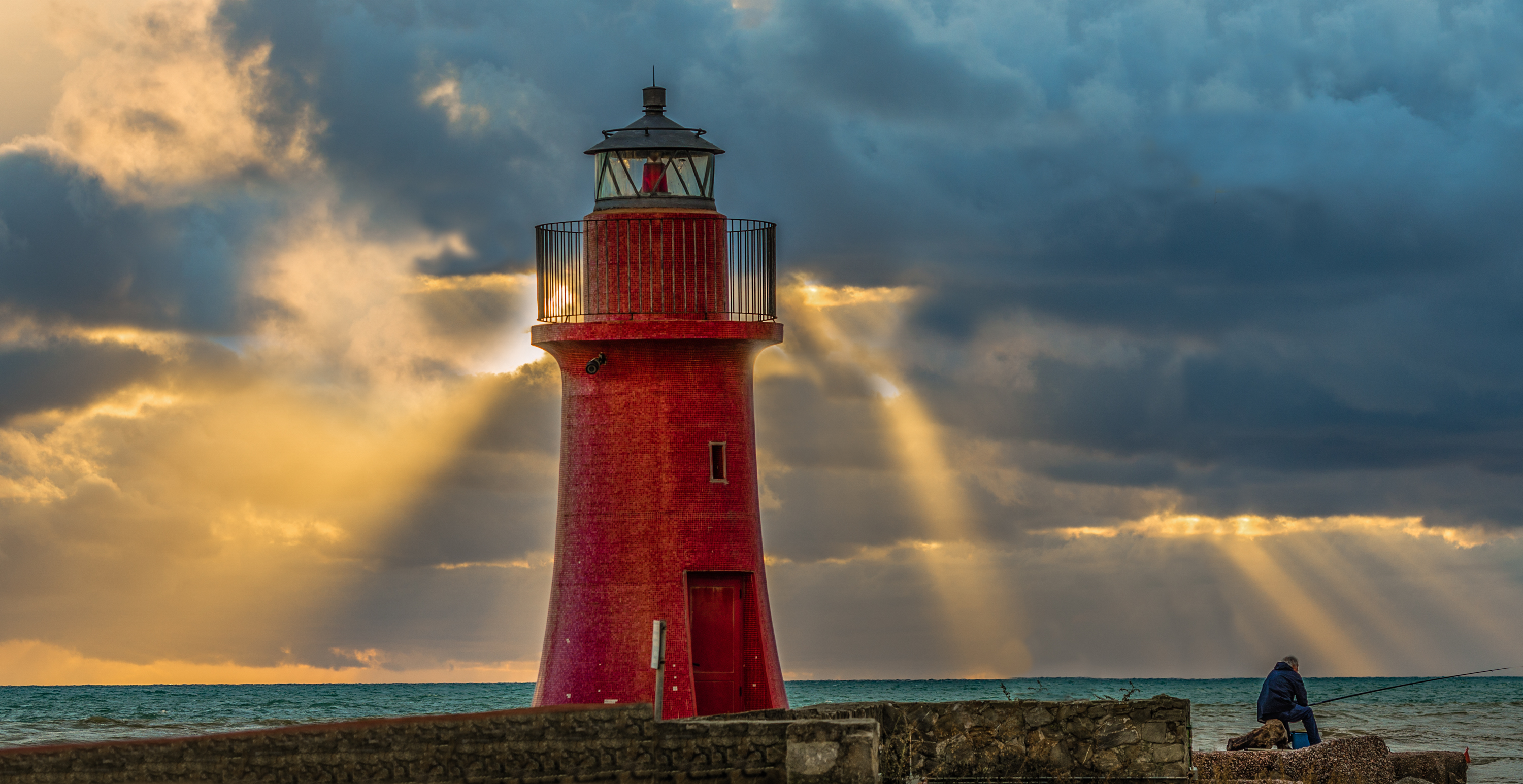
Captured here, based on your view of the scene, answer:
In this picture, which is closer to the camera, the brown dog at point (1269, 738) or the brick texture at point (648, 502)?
the brown dog at point (1269, 738)

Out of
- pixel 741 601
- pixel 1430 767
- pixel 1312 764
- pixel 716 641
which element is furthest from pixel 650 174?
pixel 1430 767

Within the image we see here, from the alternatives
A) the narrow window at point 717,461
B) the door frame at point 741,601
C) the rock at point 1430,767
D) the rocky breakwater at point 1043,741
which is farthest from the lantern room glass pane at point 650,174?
the rock at point 1430,767

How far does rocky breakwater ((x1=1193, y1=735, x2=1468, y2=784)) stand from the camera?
1568 centimetres

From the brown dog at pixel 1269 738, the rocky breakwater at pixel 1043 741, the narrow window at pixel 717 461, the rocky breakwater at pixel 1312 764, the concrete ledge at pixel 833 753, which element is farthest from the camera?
the narrow window at pixel 717 461

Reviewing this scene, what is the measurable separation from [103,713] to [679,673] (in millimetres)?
41936

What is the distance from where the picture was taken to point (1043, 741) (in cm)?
1315

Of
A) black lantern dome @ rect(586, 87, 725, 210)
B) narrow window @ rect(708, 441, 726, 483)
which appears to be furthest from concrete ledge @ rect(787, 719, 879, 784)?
black lantern dome @ rect(586, 87, 725, 210)

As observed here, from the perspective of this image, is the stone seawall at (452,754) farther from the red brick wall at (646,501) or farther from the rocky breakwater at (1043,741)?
the red brick wall at (646,501)

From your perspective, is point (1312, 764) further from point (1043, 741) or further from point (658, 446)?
point (658, 446)

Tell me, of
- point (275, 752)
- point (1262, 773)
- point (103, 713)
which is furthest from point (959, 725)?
point (103, 713)

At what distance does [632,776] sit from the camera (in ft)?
40.3

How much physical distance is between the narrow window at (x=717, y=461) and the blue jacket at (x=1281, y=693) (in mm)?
6266

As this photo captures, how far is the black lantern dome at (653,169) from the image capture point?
63.2 ft

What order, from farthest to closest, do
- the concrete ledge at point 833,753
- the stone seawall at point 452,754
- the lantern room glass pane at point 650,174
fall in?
1. the lantern room glass pane at point 650,174
2. the stone seawall at point 452,754
3. the concrete ledge at point 833,753
